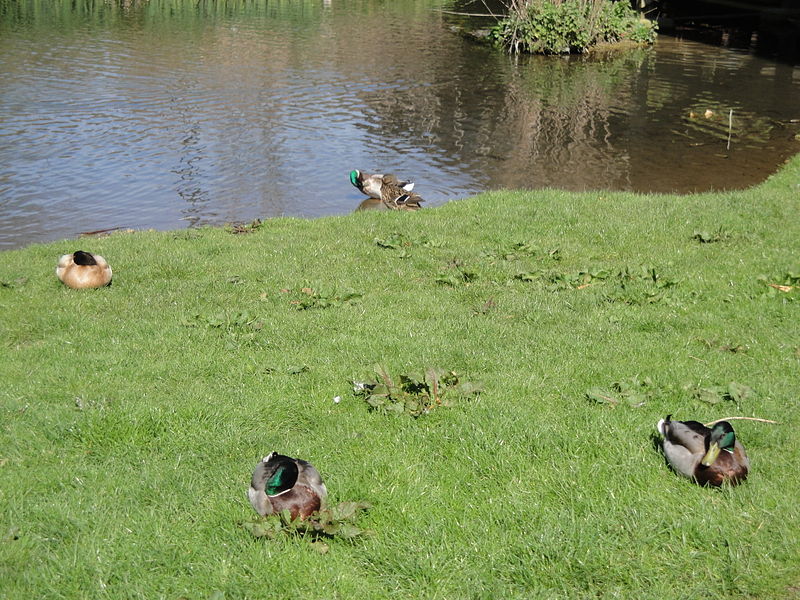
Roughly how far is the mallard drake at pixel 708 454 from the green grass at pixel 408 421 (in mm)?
101

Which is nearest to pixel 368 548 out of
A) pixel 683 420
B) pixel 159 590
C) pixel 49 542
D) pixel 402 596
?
pixel 402 596

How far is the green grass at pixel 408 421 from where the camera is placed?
460 centimetres

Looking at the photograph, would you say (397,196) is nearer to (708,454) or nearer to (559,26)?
(708,454)

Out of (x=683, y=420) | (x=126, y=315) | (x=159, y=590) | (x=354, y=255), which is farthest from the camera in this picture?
(x=354, y=255)

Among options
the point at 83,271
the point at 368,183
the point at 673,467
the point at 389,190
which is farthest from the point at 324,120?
the point at 673,467

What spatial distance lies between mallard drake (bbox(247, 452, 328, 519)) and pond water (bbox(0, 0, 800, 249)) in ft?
32.8

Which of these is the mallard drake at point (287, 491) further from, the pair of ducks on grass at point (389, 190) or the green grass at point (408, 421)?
the pair of ducks on grass at point (389, 190)

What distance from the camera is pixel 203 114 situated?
21.9m

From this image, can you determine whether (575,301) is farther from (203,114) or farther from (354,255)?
(203,114)

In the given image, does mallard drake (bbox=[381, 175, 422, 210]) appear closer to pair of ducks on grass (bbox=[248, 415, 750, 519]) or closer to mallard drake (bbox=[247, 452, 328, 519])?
pair of ducks on grass (bbox=[248, 415, 750, 519])

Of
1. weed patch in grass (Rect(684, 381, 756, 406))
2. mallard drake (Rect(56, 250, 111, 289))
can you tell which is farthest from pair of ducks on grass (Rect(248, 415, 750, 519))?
mallard drake (Rect(56, 250, 111, 289))

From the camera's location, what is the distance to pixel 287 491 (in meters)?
4.86

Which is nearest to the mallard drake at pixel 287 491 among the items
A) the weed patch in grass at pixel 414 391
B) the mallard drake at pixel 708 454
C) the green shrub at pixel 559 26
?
the weed patch in grass at pixel 414 391

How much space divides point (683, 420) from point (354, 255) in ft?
17.6
